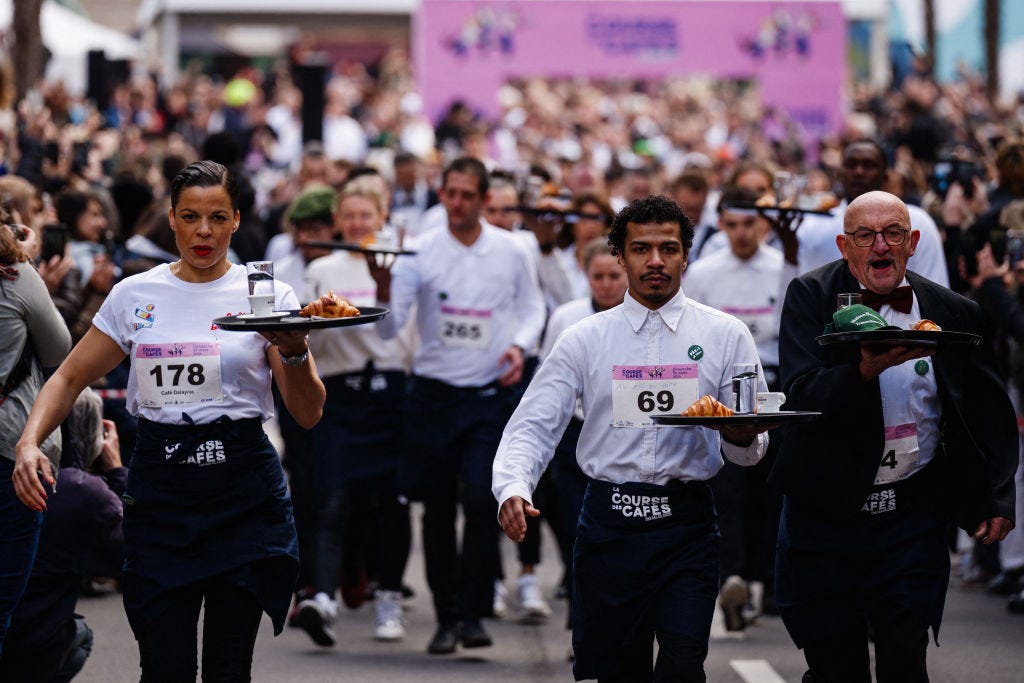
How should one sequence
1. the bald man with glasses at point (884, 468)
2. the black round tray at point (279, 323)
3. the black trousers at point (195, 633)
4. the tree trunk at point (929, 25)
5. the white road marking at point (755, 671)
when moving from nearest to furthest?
1. the black round tray at point (279, 323)
2. the black trousers at point (195, 633)
3. the bald man with glasses at point (884, 468)
4. the white road marking at point (755, 671)
5. the tree trunk at point (929, 25)

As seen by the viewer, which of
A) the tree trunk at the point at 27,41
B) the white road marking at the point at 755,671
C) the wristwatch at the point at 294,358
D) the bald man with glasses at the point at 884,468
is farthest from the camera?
the tree trunk at the point at 27,41

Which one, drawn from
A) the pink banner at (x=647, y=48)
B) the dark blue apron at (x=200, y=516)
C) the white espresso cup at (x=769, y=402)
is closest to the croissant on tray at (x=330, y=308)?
the dark blue apron at (x=200, y=516)

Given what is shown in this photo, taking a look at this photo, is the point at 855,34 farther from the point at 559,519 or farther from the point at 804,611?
the point at 804,611

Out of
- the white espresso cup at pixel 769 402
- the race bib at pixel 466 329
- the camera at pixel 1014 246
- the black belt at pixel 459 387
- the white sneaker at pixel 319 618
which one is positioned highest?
the camera at pixel 1014 246

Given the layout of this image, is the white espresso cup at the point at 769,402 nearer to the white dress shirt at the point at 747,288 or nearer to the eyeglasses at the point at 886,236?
the eyeglasses at the point at 886,236

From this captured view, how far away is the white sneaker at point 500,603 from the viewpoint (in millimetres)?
10062

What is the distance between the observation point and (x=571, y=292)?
10.7 metres

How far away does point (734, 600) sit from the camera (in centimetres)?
916

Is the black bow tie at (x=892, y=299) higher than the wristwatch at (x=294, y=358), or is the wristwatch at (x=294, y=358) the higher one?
the black bow tie at (x=892, y=299)

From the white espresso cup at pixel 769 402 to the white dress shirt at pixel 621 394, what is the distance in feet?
0.84

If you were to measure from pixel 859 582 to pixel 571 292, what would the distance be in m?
4.79

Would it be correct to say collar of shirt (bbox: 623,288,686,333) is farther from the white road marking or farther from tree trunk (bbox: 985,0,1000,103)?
tree trunk (bbox: 985,0,1000,103)

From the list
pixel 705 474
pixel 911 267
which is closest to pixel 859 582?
pixel 705 474

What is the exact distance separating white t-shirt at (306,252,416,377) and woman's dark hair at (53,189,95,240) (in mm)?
1702
